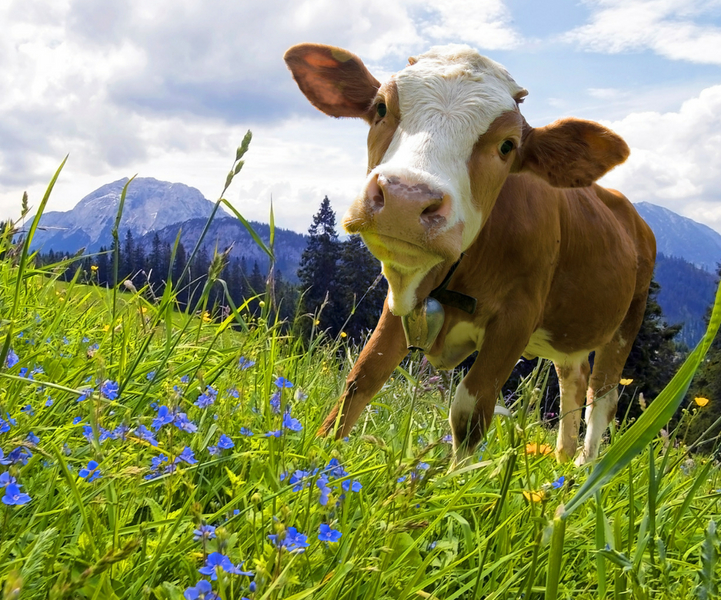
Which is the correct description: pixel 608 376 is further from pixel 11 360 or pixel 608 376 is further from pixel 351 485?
pixel 11 360

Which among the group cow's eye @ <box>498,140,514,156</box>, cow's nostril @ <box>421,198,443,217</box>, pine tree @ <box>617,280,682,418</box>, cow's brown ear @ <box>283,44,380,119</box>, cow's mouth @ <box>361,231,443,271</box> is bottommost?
pine tree @ <box>617,280,682,418</box>

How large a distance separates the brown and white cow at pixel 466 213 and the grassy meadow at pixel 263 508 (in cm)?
70

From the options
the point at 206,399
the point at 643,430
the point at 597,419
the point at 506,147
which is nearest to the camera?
the point at 643,430

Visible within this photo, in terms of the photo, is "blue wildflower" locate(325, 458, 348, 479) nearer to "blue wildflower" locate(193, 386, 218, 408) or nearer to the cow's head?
"blue wildflower" locate(193, 386, 218, 408)

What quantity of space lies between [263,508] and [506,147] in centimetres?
246

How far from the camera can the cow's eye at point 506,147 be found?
10.7ft

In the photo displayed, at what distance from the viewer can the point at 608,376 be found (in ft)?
18.2

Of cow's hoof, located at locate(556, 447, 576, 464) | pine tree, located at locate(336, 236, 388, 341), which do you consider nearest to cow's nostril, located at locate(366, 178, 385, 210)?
cow's hoof, located at locate(556, 447, 576, 464)

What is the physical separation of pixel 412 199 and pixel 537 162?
1.51 metres

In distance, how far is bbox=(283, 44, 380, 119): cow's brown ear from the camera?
3.87 meters

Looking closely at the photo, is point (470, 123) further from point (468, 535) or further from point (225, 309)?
point (225, 309)

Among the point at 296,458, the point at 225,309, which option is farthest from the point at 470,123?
the point at 225,309

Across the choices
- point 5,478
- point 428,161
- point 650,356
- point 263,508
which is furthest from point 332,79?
point 650,356

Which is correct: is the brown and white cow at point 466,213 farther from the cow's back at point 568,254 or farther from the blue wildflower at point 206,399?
the blue wildflower at point 206,399
